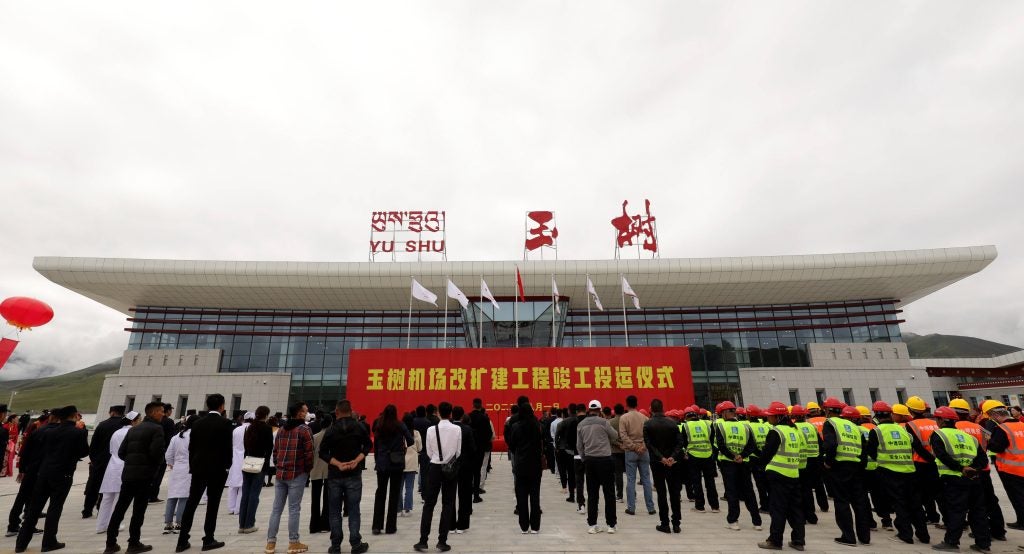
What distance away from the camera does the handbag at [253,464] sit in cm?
639

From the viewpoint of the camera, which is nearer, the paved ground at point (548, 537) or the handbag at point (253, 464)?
the paved ground at point (548, 537)

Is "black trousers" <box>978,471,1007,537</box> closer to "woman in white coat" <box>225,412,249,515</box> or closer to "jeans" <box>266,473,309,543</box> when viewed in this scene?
"jeans" <box>266,473,309,543</box>

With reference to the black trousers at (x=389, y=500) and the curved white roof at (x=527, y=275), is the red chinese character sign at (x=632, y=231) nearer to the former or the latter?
the curved white roof at (x=527, y=275)

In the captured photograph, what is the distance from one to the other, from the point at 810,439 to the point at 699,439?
184 centimetres

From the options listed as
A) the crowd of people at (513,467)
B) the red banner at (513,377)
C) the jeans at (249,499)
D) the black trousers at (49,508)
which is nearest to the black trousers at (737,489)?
the crowd of people at (513,467)

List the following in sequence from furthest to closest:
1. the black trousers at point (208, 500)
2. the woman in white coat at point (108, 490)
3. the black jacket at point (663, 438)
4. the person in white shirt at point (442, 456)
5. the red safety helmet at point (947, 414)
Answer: the black jacket at point (663, 438) < the woman in white coat at point (108, 490) < the red safety helmet at point (947, 414) < the person in white shirt at point (442, 456) < the black trousers at point (208, 500)

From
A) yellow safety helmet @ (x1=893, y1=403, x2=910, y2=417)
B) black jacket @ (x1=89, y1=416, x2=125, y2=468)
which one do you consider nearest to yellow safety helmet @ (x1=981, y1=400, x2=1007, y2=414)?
yellow safety helmet @ (x1=893, y1=403, x2=910, y2=417)

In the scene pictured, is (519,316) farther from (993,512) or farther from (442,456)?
(993,512)

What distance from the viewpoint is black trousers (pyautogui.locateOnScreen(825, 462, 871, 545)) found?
6.10 m

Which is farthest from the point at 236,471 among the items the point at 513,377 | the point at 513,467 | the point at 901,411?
the point at 513,377

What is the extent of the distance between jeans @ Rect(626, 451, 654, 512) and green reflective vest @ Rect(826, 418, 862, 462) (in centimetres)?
282

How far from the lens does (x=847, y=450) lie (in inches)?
252

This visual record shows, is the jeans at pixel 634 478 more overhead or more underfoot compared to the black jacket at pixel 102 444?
more underfoot

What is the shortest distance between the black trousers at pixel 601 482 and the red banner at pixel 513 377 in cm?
1321
